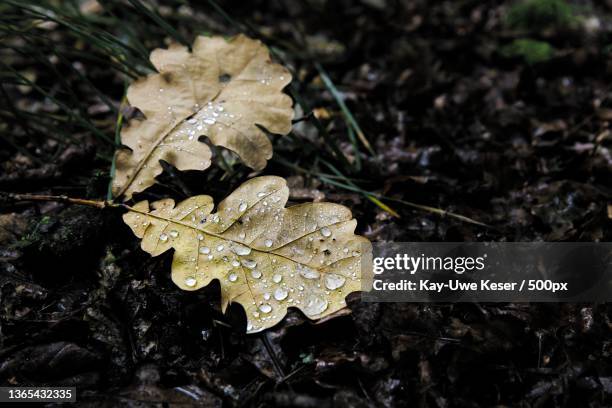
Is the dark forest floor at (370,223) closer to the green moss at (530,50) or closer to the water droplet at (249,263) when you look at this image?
the green moss at (530,50)

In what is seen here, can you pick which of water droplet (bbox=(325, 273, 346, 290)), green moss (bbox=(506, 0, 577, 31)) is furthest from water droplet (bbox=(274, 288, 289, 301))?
green moss (bbox=(506, 0, 577, 31))

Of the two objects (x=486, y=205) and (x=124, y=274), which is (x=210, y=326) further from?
(x=486, y=205)

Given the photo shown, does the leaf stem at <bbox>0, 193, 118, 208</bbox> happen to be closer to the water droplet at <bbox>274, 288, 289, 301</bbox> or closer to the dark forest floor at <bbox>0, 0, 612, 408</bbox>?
the dark forest floor at <bbox>0, 0, 612, 408</bbox>

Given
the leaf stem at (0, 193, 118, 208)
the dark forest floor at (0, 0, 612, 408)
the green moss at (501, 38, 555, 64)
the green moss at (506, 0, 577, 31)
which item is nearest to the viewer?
the dark forest floor at (0, 0, 612, 408)

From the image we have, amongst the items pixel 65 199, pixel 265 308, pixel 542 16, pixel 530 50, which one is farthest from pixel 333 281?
pixel 542 16

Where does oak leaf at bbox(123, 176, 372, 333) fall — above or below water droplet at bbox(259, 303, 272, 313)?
above

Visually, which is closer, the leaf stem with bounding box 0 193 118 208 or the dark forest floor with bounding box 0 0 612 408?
the dark forest floor with bounding box 0 0 612 408

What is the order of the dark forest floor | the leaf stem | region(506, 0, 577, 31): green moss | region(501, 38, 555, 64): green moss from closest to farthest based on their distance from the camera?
the dark forest floor < the leaf stem < region(501, 38, 555, 64): green moss < region(506, 0, 577, 31): green moss
